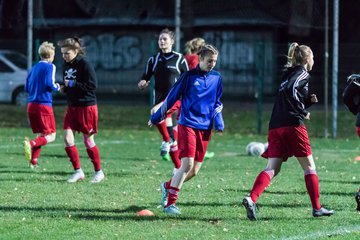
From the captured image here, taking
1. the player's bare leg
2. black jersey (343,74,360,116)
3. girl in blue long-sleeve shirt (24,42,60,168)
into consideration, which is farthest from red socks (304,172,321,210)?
girl in blue long-sleeve shirt (24,42,60,168)

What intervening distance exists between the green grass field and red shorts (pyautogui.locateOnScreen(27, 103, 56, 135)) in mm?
585

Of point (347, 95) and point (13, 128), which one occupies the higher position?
point (347, 95)

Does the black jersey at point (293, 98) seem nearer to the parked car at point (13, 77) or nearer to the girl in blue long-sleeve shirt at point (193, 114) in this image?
the girl in blue long-sleeve shirt at point (193, 114)

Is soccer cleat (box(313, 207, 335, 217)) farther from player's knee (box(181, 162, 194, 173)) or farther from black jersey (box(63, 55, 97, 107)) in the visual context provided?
black jersey (box(63, 55, 97, 107))

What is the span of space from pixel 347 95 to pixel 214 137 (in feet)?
35.8

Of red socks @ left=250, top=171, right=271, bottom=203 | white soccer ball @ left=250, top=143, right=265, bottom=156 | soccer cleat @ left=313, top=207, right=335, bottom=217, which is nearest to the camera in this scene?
red socks @ left=250, top=171, right=271, bottom=203

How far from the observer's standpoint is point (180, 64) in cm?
1420

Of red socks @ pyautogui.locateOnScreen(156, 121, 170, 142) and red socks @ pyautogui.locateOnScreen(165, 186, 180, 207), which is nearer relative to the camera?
red socks @ pyautogui.locateOnScreen(165, 186, 180, 207)

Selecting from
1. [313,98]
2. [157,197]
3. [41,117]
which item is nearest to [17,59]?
[41,117]

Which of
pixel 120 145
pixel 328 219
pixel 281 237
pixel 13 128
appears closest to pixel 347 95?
pixel 328 219

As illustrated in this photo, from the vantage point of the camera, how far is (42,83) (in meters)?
14.8

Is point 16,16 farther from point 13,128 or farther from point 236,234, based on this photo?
point 236,234

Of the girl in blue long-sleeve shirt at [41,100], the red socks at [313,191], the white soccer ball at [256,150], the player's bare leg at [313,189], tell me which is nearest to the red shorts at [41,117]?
the girl in blue long-sleeve shirt at [41,100]

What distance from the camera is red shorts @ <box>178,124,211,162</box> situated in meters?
10.1
